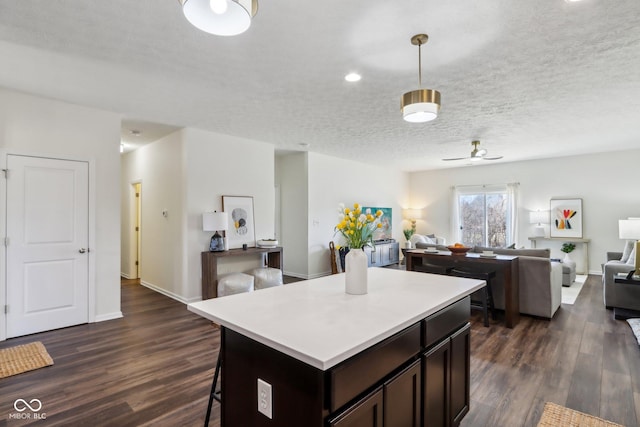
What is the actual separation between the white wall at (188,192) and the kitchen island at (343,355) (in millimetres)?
3424

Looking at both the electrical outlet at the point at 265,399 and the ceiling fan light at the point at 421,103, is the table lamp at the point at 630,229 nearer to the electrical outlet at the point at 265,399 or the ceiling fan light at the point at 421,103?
the ceiling fan light at the point at 421,103

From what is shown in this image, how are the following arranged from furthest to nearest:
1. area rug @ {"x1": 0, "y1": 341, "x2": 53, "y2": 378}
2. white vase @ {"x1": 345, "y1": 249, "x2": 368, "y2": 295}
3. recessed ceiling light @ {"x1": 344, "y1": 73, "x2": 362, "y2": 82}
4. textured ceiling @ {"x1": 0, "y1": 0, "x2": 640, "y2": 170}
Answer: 1. recessed ceiling light @ {"x1": 344, "y1": 73, "x2": 362, "y2": 82}
2. area rug @ {"x1": 0, "y1": 341, "x2": 53, "y2": 378}
3. textured ceiling @ {"x1": 0, "y1": 0, "x2": 640, "y2": 170}
4. white vase @ {"x1": 345, "y1": 249, "x2": 368, "y2": 295}

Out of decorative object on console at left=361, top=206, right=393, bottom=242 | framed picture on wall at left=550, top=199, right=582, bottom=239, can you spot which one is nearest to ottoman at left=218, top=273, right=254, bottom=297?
decorative object on console at left=361, top=206, right=393, bottom=242

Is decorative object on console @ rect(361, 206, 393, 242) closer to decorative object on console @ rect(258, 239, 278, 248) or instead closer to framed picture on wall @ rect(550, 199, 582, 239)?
decorative object on console @ rect(258, 239, 278, 248)

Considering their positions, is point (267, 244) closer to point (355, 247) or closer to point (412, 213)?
point (355, 247)

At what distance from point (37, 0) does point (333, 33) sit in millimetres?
1927

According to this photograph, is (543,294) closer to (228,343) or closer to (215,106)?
(228,343)

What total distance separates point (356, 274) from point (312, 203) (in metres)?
5.00

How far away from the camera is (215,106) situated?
4.00 meters

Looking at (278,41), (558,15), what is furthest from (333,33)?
(558,15)

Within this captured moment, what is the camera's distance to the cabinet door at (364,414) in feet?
3.69

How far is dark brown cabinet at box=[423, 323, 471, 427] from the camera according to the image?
1.65 m

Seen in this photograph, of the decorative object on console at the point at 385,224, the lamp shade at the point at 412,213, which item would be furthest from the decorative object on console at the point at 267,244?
the lamp shade at the point at 412,213

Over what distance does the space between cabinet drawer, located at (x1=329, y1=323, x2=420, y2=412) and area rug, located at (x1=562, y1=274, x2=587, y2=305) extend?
4853mm
